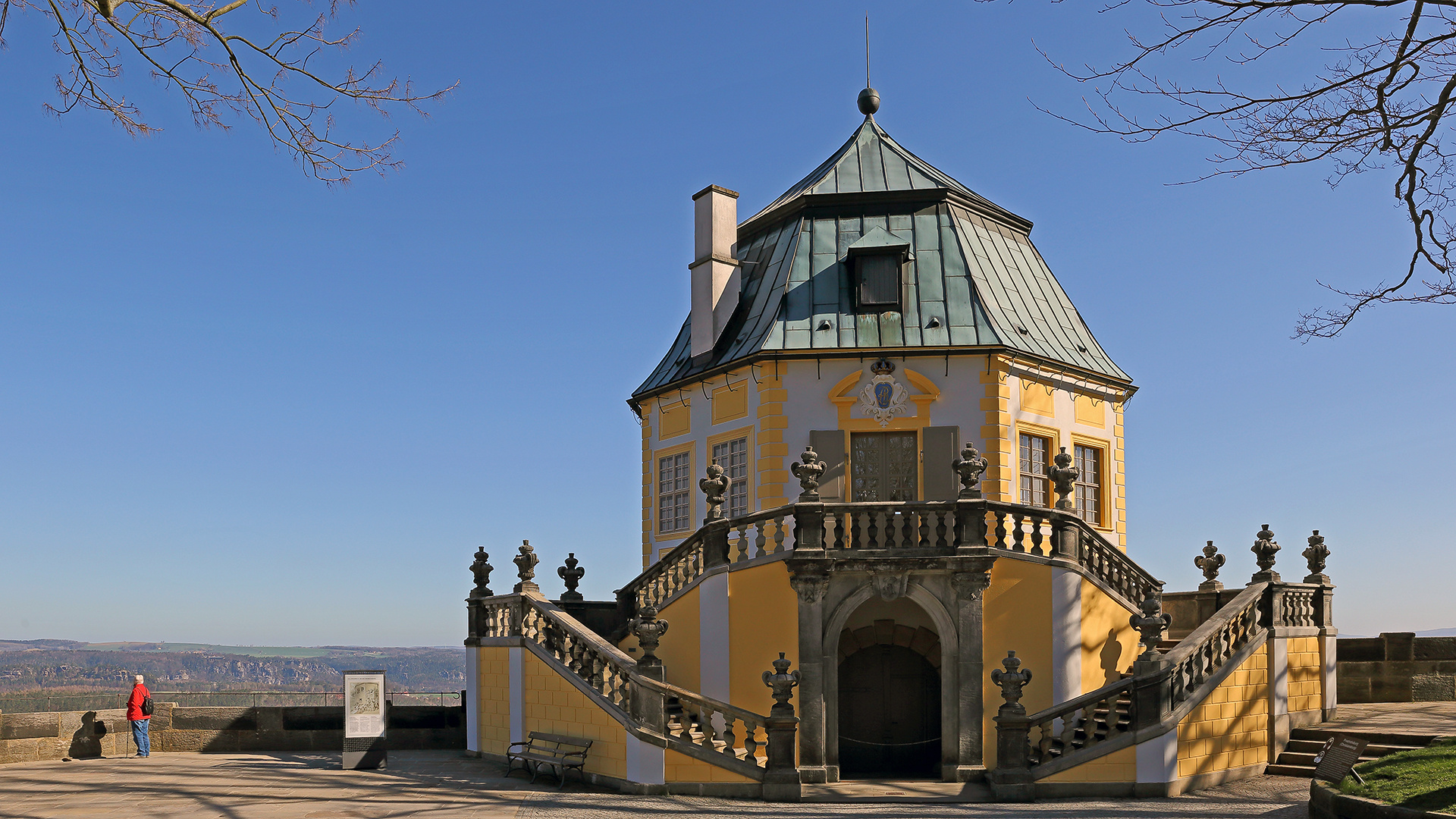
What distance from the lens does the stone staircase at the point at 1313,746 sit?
52.8 ft

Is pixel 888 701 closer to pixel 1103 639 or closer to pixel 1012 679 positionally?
pixel 1103 639

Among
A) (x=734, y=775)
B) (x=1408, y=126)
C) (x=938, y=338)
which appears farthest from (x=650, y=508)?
(x=1408, y=126)

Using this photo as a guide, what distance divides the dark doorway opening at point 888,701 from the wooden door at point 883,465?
2813 millimetres

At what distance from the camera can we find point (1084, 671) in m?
17.5

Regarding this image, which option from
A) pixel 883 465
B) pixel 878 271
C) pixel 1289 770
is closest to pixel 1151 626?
pixel 1289 770

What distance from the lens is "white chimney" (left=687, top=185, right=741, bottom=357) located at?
920 inches

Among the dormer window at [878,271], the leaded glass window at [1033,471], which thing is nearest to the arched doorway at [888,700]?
the leaded glass window at [1033,471]

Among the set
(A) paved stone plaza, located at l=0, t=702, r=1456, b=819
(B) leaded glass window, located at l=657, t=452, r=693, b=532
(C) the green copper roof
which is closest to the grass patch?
(A) paved stone plaza, located at l=0, t=702, r=1456, b=819

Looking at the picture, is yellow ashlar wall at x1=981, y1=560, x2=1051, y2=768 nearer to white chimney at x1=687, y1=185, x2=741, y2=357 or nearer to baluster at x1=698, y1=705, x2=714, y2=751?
baluster at x1=698, y1=705, x2=714, y2=751

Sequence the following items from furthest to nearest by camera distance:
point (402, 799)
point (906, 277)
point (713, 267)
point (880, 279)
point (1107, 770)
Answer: point (713, 267) < point (906, 277) < point (880, 279) < point (402, 799) < point (1107, 770)

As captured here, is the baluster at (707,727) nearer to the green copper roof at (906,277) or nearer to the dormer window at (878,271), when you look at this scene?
the green copper roof at (906,277)

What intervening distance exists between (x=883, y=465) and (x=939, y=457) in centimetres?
104

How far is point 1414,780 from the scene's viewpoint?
12016 millimetres

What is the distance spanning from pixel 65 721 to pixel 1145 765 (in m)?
17.8
